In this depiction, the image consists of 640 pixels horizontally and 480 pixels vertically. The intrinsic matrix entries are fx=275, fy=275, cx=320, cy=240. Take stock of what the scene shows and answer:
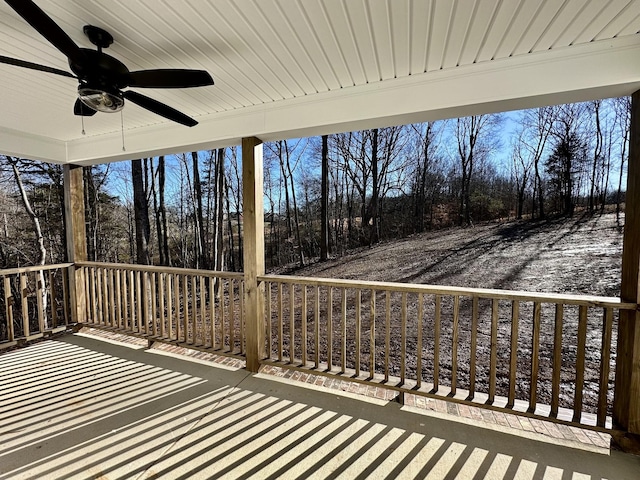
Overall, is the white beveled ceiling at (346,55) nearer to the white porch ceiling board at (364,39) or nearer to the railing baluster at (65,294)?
the white porch ceiling board at (364,39)

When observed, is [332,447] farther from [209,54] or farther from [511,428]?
[209,54]

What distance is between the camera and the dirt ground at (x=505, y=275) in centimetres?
437

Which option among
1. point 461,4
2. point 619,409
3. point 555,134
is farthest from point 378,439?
point 555,134

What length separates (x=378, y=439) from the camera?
1.92 metres

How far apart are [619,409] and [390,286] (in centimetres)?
168

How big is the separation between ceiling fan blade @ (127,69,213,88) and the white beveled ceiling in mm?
269

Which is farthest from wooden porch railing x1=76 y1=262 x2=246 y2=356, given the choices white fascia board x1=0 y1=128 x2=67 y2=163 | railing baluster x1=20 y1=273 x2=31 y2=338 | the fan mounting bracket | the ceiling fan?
the fan mounting bracket

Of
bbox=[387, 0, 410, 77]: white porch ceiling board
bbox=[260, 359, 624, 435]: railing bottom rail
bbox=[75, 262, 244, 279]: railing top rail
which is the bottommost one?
bbox=[260, 359, 624, 435]: railing bottom rail

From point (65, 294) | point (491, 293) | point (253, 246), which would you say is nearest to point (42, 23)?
point (253, 246)

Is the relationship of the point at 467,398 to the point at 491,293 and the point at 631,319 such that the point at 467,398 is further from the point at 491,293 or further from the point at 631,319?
the point at 631,319

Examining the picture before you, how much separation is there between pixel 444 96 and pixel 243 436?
2908mm

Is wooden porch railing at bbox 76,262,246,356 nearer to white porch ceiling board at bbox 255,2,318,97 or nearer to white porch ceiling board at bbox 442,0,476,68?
white porch ceiling board at bbox 255,2,318,97

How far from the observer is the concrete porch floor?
5.46 ft

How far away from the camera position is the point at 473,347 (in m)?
2.16
